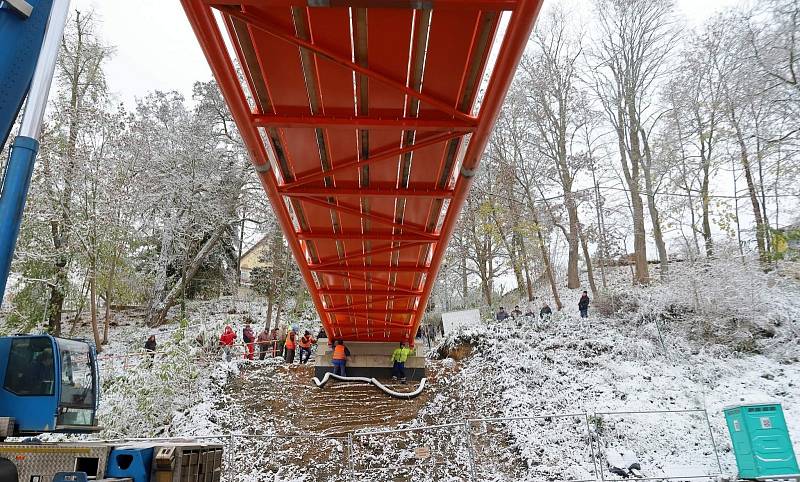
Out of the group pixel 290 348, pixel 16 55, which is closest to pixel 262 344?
pixel 290 348

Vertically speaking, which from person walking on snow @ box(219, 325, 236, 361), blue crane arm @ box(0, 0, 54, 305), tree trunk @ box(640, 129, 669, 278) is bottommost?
person walking on snow @ box(219, 325, 236, 361)

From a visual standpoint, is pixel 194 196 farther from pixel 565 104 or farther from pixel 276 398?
pixel 565 104

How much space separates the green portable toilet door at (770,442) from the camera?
7.19 m

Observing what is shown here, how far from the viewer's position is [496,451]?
1072 cm

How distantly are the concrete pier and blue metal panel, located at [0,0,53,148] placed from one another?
13342 mm

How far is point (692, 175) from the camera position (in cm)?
1895

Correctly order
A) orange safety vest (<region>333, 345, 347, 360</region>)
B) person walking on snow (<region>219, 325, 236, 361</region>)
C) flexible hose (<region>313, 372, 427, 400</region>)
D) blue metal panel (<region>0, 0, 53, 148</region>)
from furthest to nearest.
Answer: orange safety vest (<region>333, 345, 347, 360</region>) → person walking on snow (<region>219, 325, 236, 361</region>) → flexible hose (<region>313, 372, 427, 400</region>) → blue metal panel (<region>0, 0, 53, 148</region>)

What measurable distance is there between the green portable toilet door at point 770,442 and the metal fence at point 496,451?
88cm

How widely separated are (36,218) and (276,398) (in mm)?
10832

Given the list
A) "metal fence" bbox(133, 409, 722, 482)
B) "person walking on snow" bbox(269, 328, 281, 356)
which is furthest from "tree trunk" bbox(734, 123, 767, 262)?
"person walking on snow" bbox(269, 328, 281, 356)

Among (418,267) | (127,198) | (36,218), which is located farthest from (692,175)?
(36,218)

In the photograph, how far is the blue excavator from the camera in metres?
4.07

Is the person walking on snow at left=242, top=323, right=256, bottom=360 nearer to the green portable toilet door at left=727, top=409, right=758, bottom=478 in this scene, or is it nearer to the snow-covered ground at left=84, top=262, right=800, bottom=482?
the snow-covered ground at left=84, top=262, right=800, bottom=482

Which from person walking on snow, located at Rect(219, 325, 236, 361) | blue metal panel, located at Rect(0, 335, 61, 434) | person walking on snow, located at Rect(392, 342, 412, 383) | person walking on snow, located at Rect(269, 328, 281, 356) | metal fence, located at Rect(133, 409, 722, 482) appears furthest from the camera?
person walking on snow, located at Rect(269, 328, 281, 356)
